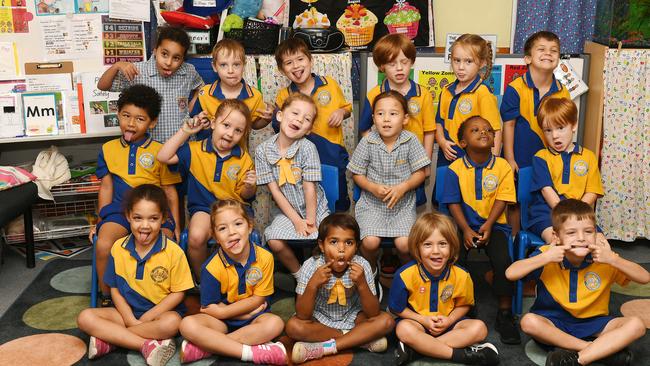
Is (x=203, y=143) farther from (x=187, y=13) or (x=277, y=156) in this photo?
(x=187, y=13)

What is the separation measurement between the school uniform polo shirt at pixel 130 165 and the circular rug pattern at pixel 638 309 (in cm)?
203

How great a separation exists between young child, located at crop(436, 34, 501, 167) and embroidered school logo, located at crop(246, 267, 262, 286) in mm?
1072

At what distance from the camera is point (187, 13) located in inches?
143

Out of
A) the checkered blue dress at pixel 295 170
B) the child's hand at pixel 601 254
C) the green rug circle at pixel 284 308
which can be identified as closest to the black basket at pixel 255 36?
the checkered blue dress at pixel 295 170

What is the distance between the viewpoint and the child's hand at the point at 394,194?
3.04 m

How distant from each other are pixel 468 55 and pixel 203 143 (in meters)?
1.24

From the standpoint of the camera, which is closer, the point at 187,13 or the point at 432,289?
the point at 432,289

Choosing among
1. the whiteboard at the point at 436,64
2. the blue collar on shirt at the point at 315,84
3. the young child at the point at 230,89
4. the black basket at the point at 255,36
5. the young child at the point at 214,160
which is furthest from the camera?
the whiteboard at the point at 436,64

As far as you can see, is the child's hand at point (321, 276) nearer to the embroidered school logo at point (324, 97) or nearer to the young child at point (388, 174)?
the young child at point (388, 174)

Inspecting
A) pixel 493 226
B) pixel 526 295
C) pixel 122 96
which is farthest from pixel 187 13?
pixel 526 295

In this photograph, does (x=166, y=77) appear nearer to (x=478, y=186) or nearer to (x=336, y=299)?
(x=336, y=299)

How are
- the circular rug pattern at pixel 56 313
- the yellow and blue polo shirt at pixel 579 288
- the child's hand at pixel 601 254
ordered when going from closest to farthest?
the child's hand at pixel 601 254 < the yellow and blue polo shirt at pixel 579 288 < the circular rug pattern at pixel 56 313

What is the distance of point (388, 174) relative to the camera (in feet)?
10.3

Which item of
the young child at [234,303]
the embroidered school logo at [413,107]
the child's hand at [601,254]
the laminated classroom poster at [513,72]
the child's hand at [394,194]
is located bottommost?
the young child at [234,303]
